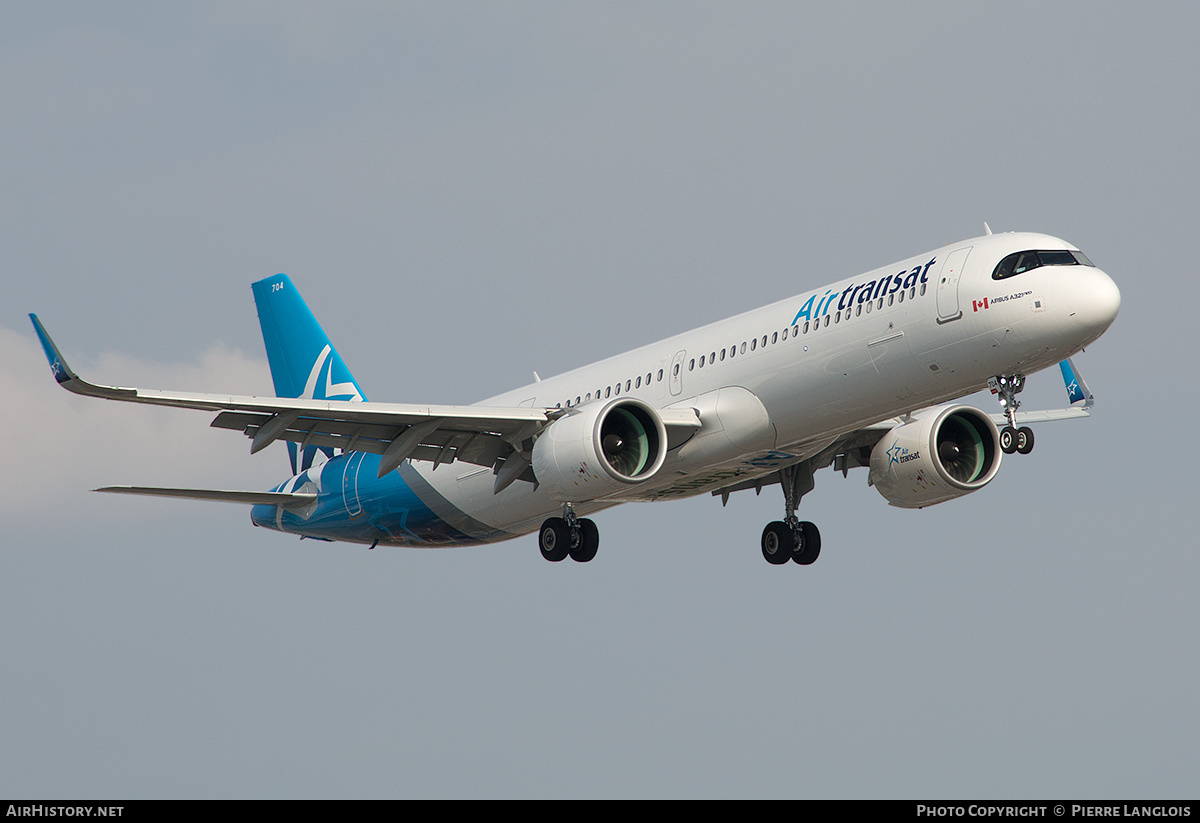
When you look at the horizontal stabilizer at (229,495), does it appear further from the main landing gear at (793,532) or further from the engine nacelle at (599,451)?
the main landing gear at (793,532)

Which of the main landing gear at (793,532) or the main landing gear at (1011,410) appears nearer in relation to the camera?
the main landing gear at (1011,410)

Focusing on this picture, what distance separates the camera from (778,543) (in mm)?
37406

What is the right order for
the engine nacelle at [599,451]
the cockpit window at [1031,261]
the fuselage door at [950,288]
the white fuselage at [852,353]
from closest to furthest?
the white fuselage at [852,353]
the cockpit window at [1031,261]
the fuselage door at [950,288]
the engine nacelle at [599,451]

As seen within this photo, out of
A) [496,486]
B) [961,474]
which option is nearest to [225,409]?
[496,486]

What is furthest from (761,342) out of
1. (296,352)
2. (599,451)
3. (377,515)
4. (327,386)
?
(296,352)

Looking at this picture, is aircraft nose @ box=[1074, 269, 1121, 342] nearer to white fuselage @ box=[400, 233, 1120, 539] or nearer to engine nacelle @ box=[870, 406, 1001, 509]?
white fuselage @ box=[400, 233, 1120, 539]

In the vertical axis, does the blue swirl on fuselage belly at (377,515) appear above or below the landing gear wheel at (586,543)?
above

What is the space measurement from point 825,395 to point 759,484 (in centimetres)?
802

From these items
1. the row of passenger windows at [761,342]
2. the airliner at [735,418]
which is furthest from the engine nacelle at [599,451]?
the row of passenger windows at [761,342]

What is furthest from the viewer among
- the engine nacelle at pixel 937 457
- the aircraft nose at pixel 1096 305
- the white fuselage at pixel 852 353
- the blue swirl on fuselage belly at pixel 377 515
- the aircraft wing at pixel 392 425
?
the blue swirl on fuselage belly at pixel 377 515

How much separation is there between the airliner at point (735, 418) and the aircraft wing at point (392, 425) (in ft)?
0.17

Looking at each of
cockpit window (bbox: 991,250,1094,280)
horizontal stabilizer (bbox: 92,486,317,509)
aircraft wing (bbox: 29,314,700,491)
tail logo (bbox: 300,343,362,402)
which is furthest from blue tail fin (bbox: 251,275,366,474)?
cockpit window (bbox: 991,250,1094,280)

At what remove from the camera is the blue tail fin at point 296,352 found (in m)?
41.8
